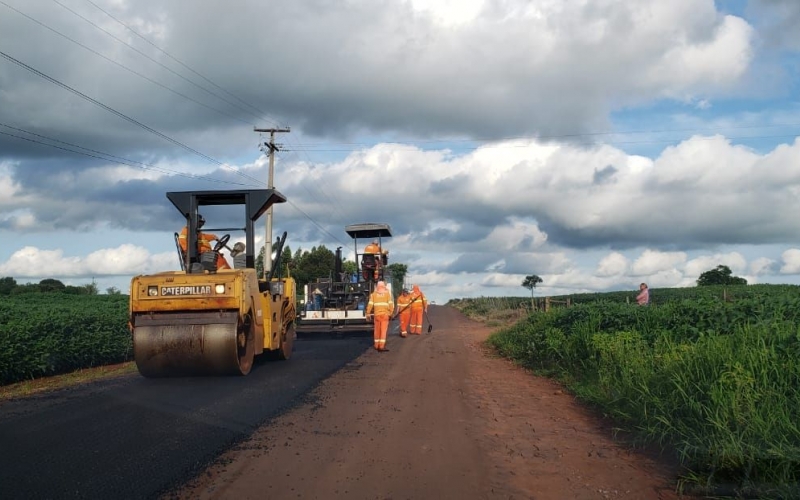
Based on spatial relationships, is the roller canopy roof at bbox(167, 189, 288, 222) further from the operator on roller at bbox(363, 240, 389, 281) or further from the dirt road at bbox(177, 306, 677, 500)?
the operator on roller at bbox(363, 240, 389, 281)

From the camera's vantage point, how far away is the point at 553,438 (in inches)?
289

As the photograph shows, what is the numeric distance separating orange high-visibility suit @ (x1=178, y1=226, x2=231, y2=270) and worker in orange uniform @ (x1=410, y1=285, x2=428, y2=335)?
382 inches

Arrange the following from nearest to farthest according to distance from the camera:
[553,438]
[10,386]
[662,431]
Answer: [662,431] < [553,438] < [10,386]

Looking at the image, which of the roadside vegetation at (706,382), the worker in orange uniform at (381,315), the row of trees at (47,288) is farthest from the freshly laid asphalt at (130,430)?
the row of trees at (47,288)

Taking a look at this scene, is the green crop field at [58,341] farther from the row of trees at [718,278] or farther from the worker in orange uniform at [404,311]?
the row of trees at [718,278]

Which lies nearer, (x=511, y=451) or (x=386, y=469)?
(x=386, y=469)

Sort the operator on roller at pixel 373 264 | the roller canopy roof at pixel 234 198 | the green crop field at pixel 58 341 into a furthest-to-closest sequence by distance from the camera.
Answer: the operator on roller at pixel 373 264, the green crop field at pixel 58 341, the roller canopy roof at pixel 234 198

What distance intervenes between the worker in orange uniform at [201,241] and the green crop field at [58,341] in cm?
328

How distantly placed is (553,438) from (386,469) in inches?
88.8

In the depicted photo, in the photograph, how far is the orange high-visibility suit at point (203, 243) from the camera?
11914 mm

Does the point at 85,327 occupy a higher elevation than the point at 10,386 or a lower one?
higher

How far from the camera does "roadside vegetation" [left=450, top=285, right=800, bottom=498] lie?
5.54 metres

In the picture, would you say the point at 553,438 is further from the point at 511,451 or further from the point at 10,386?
the point at 10,386

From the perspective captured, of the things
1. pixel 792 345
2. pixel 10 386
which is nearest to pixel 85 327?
pixel 10 386
